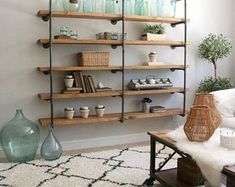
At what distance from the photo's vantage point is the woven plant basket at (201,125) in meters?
2.28

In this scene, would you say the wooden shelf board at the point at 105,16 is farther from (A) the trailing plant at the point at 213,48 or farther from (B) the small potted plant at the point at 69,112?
(B) the small potted plant at the point at 69,112

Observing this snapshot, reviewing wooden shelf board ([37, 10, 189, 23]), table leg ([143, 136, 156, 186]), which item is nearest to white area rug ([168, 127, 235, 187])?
table leg ([143, 136, 156, 186])

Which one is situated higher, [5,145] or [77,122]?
[77,122]

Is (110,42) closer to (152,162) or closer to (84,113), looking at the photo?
(84,113)

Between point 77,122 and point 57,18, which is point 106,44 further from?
point 77,122

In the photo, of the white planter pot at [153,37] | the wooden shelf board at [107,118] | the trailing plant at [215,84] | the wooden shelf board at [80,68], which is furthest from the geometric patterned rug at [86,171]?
the white planter pot at [153,37]

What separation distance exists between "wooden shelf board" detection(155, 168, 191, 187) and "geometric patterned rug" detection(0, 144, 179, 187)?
→ 230mm

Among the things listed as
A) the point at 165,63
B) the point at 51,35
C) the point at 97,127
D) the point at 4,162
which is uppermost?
the point at 51,35

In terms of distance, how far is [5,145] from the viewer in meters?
3.29

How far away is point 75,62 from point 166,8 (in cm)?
139

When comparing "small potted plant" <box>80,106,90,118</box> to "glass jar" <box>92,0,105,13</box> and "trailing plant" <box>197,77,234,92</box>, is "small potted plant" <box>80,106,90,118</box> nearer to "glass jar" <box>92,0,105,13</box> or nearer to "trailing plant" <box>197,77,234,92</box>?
"glass jar" <box>92,0,105,13</box>

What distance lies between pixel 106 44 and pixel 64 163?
150cm

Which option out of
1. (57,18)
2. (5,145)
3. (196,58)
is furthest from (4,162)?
(196,58)

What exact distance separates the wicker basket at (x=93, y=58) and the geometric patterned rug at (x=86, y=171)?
3.46 ft
